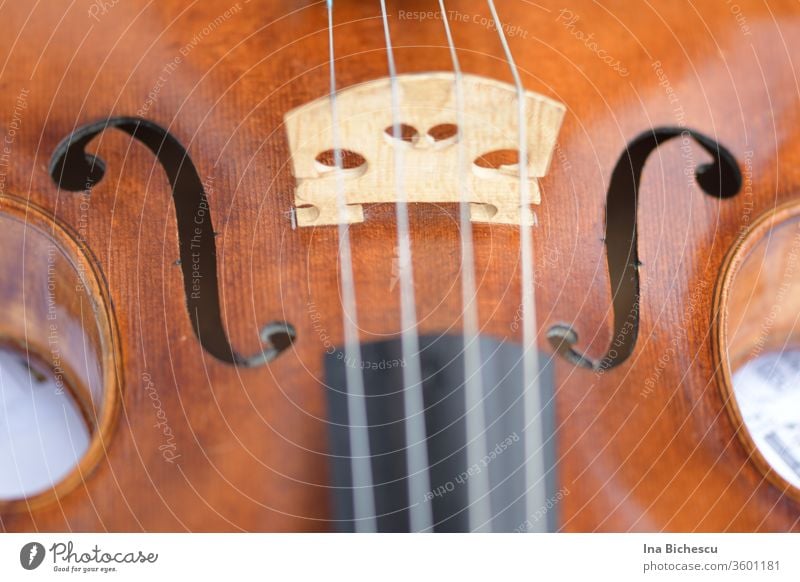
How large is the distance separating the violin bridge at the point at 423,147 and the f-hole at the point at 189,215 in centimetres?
5

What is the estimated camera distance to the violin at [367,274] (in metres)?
0.37

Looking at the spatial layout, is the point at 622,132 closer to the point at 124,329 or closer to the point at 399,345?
the point at 399,345

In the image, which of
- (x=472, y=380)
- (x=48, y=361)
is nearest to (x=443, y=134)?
(x=472, y=380)

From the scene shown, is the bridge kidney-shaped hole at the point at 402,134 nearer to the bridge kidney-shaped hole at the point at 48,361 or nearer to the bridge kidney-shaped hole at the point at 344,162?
the bridge kidney-shaped hole at the point at 344,162

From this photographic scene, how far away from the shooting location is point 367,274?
383mm

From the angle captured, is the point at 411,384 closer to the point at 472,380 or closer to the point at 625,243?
the point at 472,380

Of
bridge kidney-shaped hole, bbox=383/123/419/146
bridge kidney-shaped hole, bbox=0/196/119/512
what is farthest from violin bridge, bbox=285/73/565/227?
bridge kidney-shaped hole, bbox=0/196/119/512

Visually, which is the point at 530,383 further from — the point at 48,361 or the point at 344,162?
the point at 48,361

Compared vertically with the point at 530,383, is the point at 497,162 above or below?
above

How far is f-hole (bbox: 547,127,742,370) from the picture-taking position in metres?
0.39

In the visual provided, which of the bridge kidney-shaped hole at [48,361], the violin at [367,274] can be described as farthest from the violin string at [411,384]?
the bridge kidney-shaped hole at [48,361]

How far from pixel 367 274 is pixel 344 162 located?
0.06 metres
